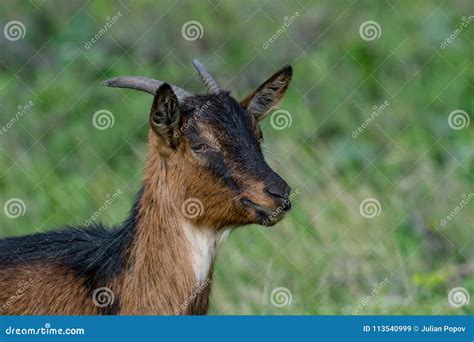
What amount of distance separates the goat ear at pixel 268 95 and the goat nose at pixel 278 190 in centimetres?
95

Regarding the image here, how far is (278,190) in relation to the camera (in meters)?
8.66

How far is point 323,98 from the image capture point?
630 inches

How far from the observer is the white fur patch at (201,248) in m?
8.93

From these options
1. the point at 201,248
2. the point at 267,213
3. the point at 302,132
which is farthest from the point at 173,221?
the point at 302,132

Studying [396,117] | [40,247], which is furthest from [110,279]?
[396,117]

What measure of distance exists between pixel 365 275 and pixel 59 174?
441 cm

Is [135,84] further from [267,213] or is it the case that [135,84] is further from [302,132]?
[302,132]

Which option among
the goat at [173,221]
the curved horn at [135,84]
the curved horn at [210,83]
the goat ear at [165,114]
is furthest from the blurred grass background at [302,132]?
the curved horn at [135,84]

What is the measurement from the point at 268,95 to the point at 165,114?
106cm

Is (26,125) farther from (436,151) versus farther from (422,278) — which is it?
(422,278)

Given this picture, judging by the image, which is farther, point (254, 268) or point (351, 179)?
point (351, 179)

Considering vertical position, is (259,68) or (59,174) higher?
(259,68)

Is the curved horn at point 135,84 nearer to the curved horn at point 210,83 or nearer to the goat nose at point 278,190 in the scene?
the curved horn at point 210,83

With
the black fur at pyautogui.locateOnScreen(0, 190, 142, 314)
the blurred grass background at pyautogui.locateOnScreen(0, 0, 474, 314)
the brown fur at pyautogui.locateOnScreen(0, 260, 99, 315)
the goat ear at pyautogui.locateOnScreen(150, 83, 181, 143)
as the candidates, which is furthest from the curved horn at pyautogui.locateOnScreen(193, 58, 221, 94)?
the blurred grass background at pyautogui.locateOnScreen(0, 0, 474, 314)
